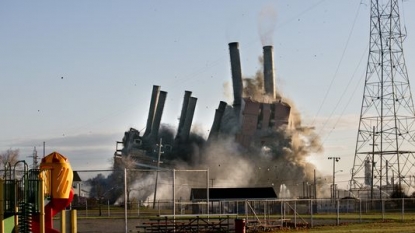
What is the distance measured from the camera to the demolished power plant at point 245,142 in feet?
481

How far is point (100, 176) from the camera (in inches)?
5787

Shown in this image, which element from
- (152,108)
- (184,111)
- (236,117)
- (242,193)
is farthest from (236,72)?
(242,193)

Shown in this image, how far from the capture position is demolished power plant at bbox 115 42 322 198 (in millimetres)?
146500

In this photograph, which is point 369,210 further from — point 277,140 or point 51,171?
point 51,171

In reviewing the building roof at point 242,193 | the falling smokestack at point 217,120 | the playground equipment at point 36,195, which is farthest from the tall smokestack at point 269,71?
the playground equipment at point 36,195

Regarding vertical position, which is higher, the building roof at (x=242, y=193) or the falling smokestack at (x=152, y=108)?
the falling smokestack at (x=152, y=108)

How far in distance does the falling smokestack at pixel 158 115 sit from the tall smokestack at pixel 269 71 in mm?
16839

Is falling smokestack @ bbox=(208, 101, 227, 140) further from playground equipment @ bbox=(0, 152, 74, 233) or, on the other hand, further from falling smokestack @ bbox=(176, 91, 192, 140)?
playground equipment @ bbox=(0, 152, 74, 233)

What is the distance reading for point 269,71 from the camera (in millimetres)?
147625

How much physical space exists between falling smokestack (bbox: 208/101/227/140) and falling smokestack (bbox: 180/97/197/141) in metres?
3.98

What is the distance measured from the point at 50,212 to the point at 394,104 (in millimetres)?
68897

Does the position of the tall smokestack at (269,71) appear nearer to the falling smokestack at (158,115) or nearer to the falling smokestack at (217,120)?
the falling smokestack at (217,120)

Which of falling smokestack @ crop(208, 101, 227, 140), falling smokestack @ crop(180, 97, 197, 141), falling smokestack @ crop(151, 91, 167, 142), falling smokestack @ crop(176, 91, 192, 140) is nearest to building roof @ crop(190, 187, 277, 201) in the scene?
falling smokestack @ crop(208, 101, 227, 140)

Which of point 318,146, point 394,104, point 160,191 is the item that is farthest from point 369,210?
point 318,146
